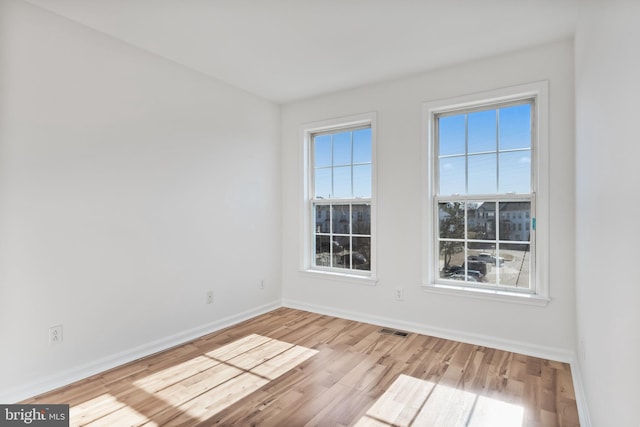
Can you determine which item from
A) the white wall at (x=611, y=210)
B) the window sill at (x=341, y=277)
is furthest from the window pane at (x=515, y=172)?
the window sill at (x=341, y=277)

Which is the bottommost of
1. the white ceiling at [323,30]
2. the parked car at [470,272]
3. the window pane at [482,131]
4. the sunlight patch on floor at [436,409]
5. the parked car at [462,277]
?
the sunlight patch on floor at [436,409]

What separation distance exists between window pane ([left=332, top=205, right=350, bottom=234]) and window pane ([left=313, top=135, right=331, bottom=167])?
0.59m

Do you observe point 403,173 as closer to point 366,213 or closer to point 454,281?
point 366,213

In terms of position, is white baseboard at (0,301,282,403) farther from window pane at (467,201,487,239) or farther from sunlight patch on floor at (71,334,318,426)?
window pane at (467,201,487,239)

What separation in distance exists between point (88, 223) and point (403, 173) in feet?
9.52

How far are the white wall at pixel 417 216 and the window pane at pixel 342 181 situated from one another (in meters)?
0.47

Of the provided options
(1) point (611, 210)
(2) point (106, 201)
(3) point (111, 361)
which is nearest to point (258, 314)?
(3) point (111, 361)

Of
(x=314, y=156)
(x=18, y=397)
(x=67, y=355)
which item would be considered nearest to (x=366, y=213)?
(x=314, y=156)

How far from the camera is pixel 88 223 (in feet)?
8.56

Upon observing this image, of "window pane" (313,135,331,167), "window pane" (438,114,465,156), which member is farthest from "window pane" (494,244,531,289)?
"window pane" (313,135,331,167)

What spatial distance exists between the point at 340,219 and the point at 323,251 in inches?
19.3

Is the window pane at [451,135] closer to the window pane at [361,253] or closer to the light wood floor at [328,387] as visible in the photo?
the window pane at [361,253]

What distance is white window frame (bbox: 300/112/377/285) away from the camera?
380 centimetres

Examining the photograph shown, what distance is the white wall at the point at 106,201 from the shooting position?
2.27 metres
